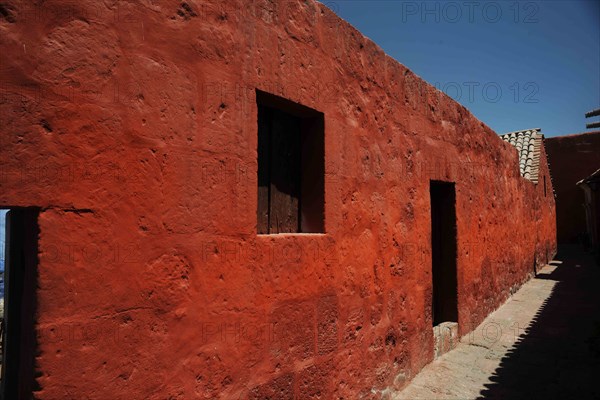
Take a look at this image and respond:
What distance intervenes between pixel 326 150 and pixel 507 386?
291 cm

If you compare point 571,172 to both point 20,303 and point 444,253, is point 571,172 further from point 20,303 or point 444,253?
point 20,303

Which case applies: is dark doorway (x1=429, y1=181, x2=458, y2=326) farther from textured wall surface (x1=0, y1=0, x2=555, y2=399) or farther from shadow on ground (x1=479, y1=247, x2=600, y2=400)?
textured wall surface (x1=0, y1=0, x2=555, y2=399)

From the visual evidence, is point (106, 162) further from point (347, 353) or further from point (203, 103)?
point (347, 353)

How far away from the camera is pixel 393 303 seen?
360 cm

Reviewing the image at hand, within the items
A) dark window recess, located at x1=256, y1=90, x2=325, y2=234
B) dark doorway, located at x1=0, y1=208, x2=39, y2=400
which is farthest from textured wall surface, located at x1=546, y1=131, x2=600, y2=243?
dark doorway, located at x1=0, y1=208, x2=39, y2=400

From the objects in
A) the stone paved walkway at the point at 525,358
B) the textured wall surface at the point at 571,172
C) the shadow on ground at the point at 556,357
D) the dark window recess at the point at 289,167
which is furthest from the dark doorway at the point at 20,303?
the textured wall surface at the point at 571,172

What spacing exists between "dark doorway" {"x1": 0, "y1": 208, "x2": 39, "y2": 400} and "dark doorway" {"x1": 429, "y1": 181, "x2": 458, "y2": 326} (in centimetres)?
431

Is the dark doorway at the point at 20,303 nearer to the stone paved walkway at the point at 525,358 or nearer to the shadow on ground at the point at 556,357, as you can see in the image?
the stone paved walkway at the point at 525,358

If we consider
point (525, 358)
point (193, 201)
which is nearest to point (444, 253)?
point (525, 358)

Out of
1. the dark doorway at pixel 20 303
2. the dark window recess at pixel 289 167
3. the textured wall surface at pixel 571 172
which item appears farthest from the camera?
the textured wall surface at pixel 571 172

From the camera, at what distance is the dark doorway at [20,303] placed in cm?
147

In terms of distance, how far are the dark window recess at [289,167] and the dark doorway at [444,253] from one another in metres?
2.60

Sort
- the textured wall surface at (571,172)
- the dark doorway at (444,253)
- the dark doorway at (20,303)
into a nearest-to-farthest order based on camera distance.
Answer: the dark doorway at (20,303) < the dark doorway at (444,253) < the textured wall surface at (571,172)

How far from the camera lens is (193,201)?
196cm
